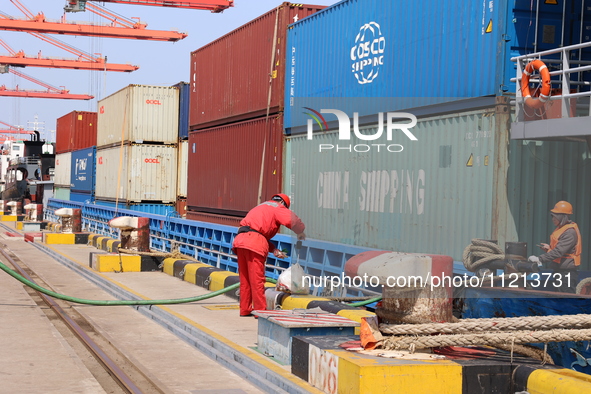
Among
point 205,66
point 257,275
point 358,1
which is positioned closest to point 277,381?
point 257,275

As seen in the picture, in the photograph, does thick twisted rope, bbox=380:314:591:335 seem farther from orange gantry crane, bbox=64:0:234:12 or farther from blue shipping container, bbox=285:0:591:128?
orange gantry crane, bbox=64:0:234:12

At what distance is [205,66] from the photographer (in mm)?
22047

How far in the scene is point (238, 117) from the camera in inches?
749

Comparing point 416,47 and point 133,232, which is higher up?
point 416,47

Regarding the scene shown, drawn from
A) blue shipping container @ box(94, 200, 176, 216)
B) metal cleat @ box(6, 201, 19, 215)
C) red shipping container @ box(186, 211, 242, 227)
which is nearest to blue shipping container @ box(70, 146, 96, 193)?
metal cleat @ box(6, 201, 19, 215)

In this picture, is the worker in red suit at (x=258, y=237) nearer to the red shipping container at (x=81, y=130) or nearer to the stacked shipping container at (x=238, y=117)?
the stacked shipping container at (x=238, y=117)

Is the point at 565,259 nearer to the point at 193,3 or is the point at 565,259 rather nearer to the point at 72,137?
the point at 193,3

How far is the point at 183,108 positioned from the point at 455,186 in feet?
62.1

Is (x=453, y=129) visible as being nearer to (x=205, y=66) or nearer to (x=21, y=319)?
(x=21, y=319)

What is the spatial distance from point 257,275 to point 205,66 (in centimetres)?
1275

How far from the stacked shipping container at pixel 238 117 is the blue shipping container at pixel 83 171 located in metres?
13.5

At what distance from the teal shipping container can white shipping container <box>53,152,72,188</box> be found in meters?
32.3

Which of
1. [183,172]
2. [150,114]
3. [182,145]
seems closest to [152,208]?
[183,172]

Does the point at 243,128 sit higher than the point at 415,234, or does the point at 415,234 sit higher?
the point at 243,128
